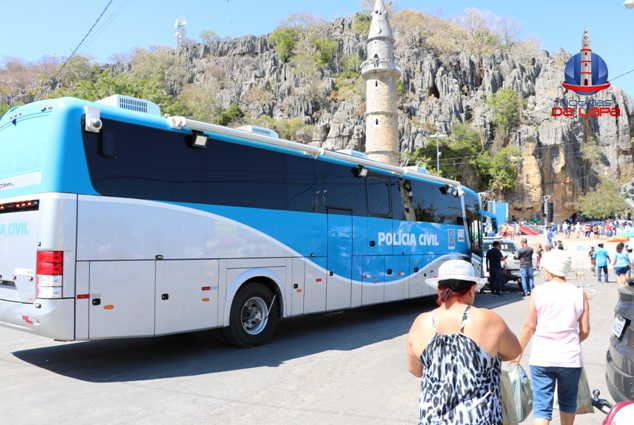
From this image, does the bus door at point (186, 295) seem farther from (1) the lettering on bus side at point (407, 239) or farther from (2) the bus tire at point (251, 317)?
(1) the lettering on bus side at point (407, 239)

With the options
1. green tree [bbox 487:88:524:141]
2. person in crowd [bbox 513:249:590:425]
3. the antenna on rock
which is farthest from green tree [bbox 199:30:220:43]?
person in crowd [bbox 513:249:590:425]

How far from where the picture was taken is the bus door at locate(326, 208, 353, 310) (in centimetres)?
938

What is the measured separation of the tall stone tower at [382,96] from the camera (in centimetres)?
5144

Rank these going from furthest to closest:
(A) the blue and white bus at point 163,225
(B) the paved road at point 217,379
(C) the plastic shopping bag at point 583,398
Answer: (A) the blue and white bus at point 163,225 → (B) the paved road at point 217,379 → (C) the plastic shopping bag at point 583,398

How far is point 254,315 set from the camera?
8.12m

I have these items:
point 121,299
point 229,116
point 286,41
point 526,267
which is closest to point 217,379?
point 121,299

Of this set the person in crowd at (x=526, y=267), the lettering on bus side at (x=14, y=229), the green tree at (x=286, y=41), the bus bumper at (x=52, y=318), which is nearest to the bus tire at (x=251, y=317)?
the bus bumper at (x=52, y=318)

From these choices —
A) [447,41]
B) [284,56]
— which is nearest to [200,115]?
[284,56]

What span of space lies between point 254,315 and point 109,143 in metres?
3.52

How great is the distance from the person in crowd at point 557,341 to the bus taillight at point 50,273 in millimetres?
5064

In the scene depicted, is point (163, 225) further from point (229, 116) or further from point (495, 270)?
point (229, 116)

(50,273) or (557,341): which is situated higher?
(50,273)

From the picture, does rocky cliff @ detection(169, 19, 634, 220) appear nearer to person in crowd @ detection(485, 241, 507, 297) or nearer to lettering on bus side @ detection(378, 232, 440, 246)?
person in crowd @ detection(485, 241, 507, 297)

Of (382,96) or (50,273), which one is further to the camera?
(382,96)
